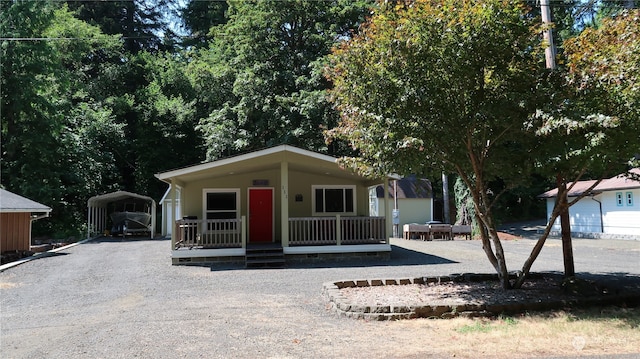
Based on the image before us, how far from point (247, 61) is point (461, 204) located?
51.6ft

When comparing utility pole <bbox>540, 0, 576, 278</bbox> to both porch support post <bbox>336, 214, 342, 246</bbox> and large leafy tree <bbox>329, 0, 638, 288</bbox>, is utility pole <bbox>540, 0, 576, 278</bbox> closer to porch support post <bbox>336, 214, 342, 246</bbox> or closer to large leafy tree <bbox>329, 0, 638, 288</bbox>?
large leafy tree <bbox>329, 0, 638, 288</bbox>

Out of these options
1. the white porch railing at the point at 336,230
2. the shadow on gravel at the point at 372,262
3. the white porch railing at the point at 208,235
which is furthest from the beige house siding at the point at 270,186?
the shadow on gravel at the point at 372,262

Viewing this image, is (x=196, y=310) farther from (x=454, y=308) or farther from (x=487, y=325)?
(x=487, y=325)

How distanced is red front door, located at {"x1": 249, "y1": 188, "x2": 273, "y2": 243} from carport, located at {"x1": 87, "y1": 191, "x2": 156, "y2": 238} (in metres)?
10.9

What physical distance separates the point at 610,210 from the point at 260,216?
1872cm

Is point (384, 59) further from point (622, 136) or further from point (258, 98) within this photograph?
point (258, 98)

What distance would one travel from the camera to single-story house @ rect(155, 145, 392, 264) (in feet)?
42.3

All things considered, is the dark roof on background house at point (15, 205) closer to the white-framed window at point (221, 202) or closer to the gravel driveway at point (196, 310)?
the gravel driveway at point (196, 310)

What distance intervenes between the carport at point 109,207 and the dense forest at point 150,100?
1185 millimetres

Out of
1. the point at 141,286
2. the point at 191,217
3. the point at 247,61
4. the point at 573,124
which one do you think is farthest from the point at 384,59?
the point at 247,61

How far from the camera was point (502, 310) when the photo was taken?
6625 mm

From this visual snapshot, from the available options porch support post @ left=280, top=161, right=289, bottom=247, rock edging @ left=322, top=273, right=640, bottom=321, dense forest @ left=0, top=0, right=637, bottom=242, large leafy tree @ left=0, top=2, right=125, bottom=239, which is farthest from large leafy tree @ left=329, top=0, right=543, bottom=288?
large leafy tree @ left=0, top=2, right=125, bottom=239

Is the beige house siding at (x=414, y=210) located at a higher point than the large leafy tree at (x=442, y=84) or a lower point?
lower

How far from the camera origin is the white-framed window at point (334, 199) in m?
15.4
